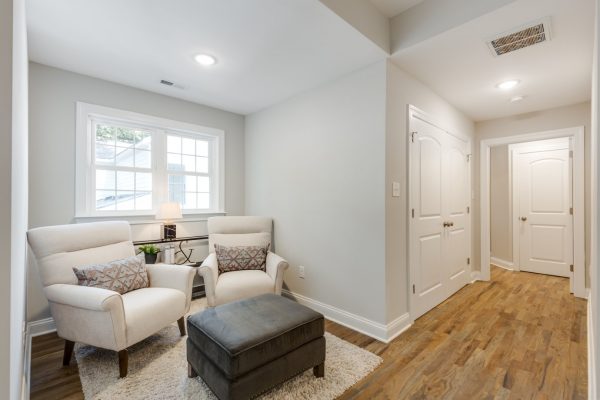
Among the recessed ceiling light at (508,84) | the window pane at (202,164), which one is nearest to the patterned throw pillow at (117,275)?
the window pane at (202,164)

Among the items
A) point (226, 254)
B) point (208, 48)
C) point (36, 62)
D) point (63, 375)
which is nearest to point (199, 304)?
point (226, 254)

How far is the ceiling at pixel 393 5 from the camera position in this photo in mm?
2135

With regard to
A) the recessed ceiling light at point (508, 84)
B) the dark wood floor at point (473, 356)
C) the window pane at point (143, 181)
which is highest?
the recessed ceiling light at point (508, 84)

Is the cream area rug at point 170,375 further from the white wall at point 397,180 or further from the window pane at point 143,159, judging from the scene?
the window pane at point 143,159

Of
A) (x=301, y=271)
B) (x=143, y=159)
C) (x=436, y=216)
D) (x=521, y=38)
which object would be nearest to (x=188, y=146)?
(x=143, y=159)

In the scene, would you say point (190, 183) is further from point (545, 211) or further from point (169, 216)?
point (545, 211)

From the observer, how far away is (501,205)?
497 centimetres

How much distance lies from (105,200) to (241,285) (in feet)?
5.76

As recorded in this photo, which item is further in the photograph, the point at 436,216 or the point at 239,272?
the point at 436,216

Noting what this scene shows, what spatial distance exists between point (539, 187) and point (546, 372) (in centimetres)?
358

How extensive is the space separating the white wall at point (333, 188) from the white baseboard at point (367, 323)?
0.05m

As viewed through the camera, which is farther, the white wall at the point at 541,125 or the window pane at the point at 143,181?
the white wall at the point at 541,125

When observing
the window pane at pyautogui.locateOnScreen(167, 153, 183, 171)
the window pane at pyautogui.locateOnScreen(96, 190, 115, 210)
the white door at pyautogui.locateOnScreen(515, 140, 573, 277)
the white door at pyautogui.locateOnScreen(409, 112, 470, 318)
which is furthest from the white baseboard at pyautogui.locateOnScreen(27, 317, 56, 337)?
the white door at pyautogui.locateOnScreen(515, 140, 573, 277)

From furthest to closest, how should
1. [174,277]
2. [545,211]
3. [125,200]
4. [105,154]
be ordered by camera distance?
[545,211] < [125,200] < [105,154] < [174,277]
